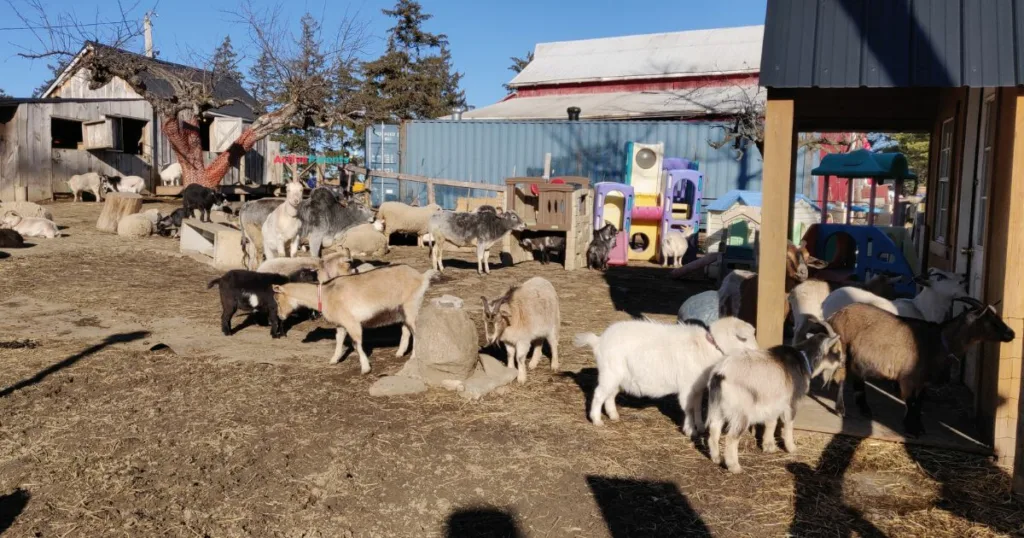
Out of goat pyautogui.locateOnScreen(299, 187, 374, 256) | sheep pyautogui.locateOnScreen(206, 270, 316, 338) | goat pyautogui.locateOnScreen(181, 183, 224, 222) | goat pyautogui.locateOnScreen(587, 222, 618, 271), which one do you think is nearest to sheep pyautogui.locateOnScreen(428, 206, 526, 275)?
goat pyautogui.locateOnScreen(299, 187, 374, 256)

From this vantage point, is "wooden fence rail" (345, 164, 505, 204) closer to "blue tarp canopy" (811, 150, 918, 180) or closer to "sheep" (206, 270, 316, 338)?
"blue tarp canopy" (811, 150, 918, 180)

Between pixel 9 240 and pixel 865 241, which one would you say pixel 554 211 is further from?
pixel 9 240

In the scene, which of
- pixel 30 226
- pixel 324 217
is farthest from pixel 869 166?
pixel 30 226

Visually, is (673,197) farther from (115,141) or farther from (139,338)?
(115,141)

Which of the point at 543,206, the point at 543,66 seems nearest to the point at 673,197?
the point at 543,206

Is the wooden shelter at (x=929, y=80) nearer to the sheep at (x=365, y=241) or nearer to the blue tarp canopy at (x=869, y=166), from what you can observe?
the blue tarp canopy at (x=869, y=166)

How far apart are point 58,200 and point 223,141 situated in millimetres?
6591

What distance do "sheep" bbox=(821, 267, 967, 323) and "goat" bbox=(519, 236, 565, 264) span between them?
9.03 m

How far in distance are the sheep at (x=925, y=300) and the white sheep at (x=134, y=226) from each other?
15.7 meters

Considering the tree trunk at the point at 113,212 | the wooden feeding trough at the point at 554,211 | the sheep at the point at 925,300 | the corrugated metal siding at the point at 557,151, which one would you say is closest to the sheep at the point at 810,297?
the sheep at the point at 925,300

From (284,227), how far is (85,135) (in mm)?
16840

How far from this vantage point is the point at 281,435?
5.81 metres

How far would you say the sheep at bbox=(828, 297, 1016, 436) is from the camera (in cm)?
553

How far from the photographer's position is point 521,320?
7.20 m
